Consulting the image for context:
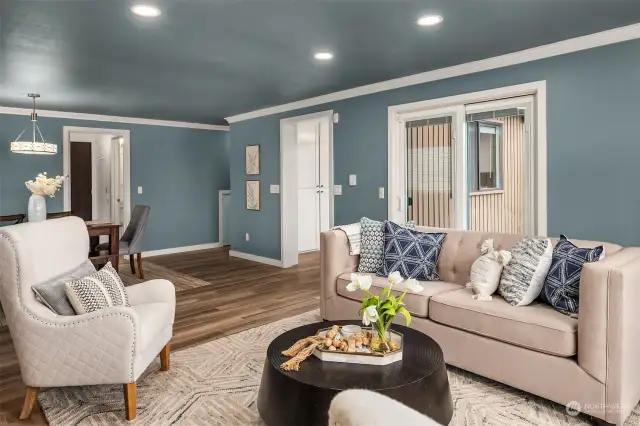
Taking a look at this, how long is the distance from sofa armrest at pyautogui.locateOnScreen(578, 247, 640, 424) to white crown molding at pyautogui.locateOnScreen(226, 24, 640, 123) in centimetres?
198

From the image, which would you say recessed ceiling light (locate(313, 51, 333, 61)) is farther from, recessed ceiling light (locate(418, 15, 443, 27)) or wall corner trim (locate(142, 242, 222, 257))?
wall corner trim (locate(142, 242, 222, 257))

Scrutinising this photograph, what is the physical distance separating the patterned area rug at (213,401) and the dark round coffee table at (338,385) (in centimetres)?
38

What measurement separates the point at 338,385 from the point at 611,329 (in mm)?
1326

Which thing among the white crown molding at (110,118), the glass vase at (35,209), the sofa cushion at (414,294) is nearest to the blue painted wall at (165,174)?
the white crown molding at (110,118)

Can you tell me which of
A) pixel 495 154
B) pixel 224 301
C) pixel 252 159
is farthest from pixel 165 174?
pixel 495 154

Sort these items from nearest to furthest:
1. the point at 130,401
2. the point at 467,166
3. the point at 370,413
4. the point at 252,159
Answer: the point at 370,413 → the point at 130,401 → the point at 467,166 → the point at 252,159

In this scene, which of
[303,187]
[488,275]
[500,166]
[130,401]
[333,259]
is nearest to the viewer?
[130,401]

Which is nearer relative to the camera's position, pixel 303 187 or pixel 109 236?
pixel 109 236

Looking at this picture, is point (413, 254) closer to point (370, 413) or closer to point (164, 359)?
point (164, 359)

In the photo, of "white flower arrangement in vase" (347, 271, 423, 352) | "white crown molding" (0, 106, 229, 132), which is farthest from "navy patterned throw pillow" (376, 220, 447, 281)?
"white crown molding" (0, 106, 229, 132)

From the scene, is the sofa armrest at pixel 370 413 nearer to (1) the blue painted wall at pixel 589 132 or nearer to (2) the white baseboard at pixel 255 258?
(1) the blue painted wall at pixel 589 132

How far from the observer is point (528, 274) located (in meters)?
2.55

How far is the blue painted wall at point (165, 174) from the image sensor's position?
6246 mm

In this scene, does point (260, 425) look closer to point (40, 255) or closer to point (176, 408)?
point (176, 408)
